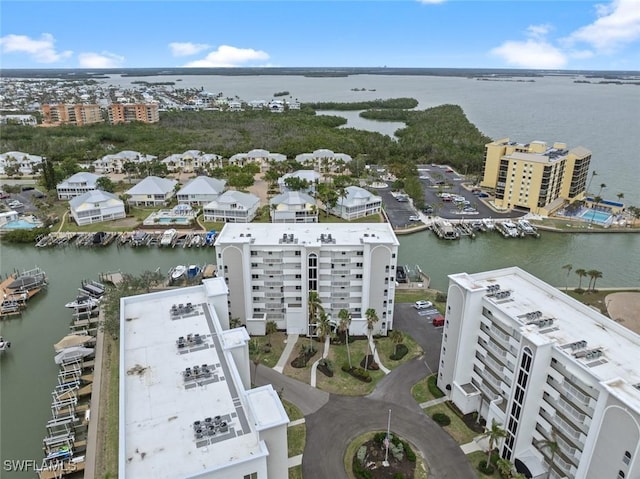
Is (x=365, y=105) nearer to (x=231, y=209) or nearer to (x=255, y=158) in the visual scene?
(x=255, y=158)

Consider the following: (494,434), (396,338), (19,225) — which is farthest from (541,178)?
(19,225)

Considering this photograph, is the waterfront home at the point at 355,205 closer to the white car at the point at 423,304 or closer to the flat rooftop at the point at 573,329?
the white car at the point at 423,304

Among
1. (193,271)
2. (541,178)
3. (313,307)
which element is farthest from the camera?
(541,178)

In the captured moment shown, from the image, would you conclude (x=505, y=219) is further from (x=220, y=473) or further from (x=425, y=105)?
(x=425, y=105)

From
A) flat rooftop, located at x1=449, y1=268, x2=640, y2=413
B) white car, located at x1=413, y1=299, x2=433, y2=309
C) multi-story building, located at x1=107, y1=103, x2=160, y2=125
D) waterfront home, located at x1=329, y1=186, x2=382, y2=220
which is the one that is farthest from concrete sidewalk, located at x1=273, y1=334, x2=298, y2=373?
multi-story building, located at x1=107, y1=103, x2=160, y2=125

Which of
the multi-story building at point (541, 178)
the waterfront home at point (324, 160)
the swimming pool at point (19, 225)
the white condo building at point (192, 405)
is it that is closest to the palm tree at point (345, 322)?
the white condo building at point (192, 405)

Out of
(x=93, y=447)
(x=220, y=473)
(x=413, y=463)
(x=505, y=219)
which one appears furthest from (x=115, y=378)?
(x=505, y=219)
